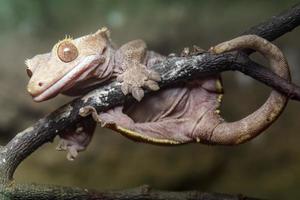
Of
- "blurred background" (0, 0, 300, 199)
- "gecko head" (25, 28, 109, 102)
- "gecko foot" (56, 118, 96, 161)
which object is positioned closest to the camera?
"gecko head" (25, 28, 109, 102)

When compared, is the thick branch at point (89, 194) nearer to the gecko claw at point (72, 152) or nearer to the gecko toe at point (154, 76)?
the gecko claw at point (72, 152)

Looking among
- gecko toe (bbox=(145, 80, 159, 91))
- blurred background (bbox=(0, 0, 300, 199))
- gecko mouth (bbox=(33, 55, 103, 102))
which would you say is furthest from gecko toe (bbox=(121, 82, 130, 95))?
blurred background (bbox=(0, 0, 300, 199))

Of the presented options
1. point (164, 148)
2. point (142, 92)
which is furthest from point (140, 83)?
point (164, 148)

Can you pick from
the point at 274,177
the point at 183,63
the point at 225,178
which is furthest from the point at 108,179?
the point at 183,63

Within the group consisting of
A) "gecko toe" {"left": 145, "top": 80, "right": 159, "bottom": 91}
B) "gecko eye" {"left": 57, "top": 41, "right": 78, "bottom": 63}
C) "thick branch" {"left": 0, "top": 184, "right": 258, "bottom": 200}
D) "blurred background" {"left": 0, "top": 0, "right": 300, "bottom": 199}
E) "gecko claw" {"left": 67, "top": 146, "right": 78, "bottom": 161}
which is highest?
"blurred background" {"left": 0, "top": 0, "right": 300, "bottom": 199}

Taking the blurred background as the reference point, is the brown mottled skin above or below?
below

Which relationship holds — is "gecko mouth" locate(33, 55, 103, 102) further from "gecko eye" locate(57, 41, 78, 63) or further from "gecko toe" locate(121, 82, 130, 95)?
"gecko toe" locate(121, 82, 130, 95)

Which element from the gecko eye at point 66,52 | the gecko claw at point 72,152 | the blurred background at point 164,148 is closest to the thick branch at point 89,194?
the gecko claw at point 72,152
